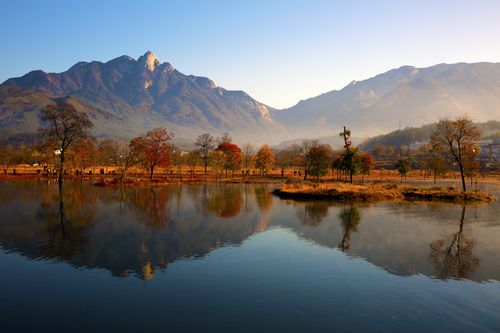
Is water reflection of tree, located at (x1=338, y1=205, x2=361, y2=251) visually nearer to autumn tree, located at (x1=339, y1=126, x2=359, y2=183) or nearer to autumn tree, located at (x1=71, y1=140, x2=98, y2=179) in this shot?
autumn tree, located at (x1=339, y1=126, x2=359, y2=183)

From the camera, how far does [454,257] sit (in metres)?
29.7

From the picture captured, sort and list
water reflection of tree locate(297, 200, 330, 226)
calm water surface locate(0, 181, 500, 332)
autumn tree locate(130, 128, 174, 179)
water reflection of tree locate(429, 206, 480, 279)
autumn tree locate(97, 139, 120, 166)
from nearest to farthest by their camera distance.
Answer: calm water surface locate(0, 181, 500, 332)
water reflection of tree locate(429, 206, 480, 279)
water reflection of tree locate(297, 200, 330, 226)
autumn tree locate(130, 128, 174, 179)
autumn tree locate(97, 139, 120, 166)

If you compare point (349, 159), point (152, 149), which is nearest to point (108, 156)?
point (152, 149)

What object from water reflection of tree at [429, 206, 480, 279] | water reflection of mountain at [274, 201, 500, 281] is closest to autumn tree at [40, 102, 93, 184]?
water reflection of mountain at [274, 201, 500, 281]

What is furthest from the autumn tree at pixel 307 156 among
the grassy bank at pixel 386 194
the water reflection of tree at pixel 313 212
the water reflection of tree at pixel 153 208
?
the water reflection of tree at pixel 153 208

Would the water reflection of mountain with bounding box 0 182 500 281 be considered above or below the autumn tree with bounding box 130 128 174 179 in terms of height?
below

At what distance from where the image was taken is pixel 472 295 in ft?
72.1

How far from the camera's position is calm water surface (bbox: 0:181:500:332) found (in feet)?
61.5

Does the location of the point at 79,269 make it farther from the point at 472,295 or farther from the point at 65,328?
the point at 472,295

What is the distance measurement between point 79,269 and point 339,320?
18.1 m

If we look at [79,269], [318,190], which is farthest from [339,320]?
[318,190]

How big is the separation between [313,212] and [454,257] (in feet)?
77.9

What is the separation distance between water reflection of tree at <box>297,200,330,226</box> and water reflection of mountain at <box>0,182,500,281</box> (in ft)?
0.42

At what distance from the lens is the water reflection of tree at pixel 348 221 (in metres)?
35.4
